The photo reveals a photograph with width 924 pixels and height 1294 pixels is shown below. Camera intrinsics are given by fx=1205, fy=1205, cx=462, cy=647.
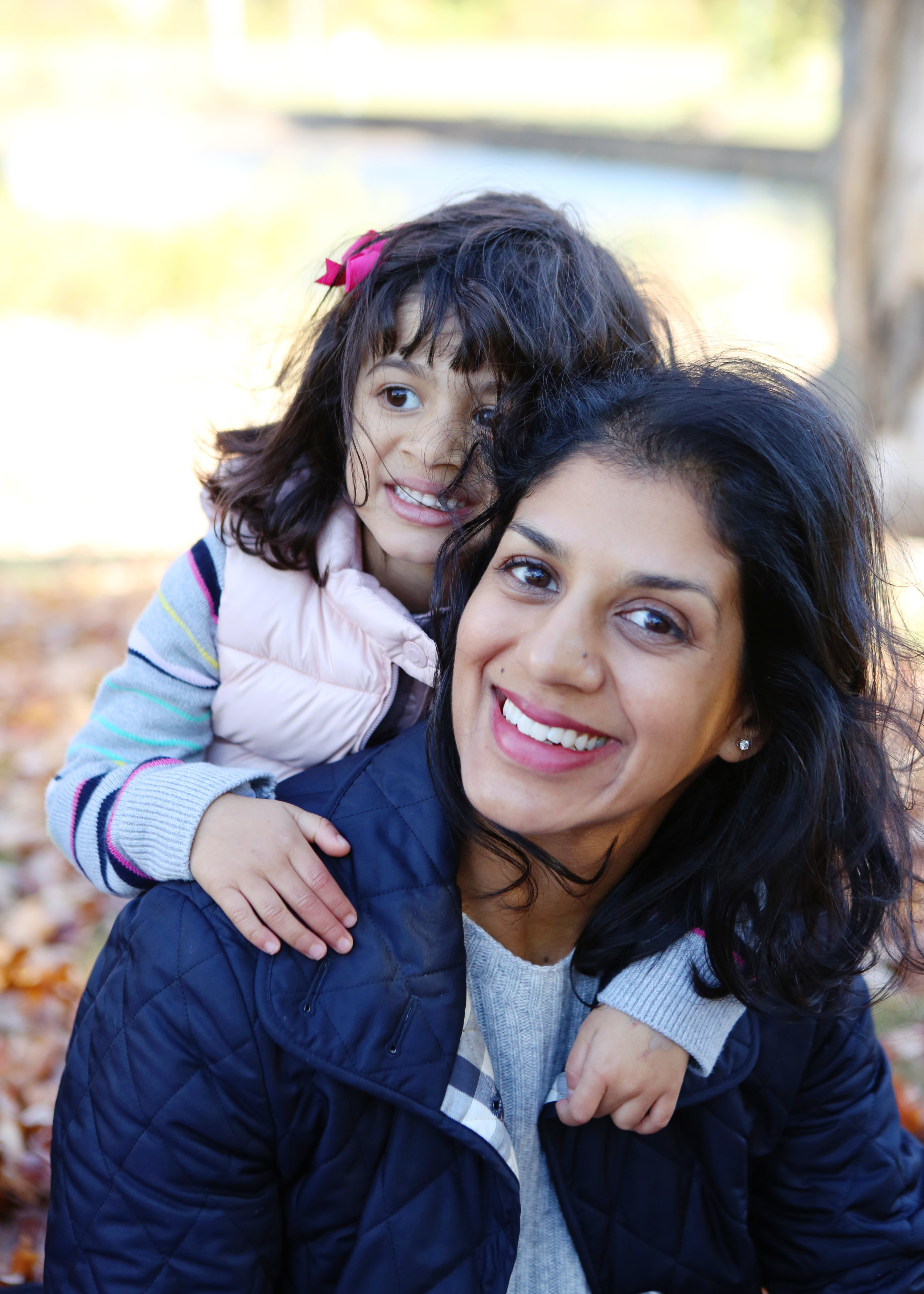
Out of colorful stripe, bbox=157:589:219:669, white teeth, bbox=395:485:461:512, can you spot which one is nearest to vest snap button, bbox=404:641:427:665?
white teeth, bbox=395:485:461:512

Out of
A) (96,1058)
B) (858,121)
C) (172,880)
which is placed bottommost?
(96,1058)

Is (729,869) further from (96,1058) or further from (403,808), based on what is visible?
(96,1058)

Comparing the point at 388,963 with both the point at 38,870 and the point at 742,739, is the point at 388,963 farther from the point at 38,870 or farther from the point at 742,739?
the point at 38,870

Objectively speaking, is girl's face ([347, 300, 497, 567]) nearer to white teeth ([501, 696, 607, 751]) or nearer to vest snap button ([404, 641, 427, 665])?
vest snap button ([404, 641, 427, 665])

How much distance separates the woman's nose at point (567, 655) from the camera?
1705 millimetres

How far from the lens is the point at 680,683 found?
5.83 feet

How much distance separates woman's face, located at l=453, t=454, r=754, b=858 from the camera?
1.74 m

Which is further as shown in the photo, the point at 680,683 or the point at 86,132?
the point at 86,132

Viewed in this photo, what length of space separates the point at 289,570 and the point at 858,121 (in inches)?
236

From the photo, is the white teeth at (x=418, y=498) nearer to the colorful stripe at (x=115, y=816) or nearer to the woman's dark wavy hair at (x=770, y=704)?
the woman's dark wavy hair at (x=770, y=704)

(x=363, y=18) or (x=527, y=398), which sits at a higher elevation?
(x=363, y=18)

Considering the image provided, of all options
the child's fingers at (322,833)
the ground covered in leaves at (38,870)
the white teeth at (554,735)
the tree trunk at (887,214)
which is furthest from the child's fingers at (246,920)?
the tree trunk at (887,214)

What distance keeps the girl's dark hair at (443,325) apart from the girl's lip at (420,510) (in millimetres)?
227

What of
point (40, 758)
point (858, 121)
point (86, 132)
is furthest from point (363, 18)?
point (40, 758)
